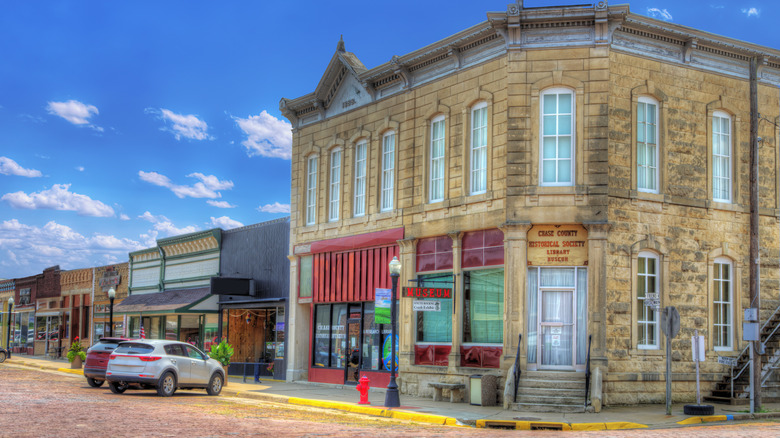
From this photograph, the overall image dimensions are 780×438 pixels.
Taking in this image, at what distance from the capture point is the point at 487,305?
76.7ft

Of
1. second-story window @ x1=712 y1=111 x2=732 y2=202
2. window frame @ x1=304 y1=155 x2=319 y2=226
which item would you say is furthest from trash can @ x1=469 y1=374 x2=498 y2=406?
window frame @ x1=304 y1=155 x2=319 y2=226

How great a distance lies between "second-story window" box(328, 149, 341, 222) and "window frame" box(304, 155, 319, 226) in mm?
972

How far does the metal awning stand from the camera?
37.4 metres

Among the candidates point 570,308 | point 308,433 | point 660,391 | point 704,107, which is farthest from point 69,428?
point 704,107

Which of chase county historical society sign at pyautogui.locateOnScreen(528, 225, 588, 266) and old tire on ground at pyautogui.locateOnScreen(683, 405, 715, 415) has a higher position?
chase county historical society sign at pyautogui.locateOnScreen(528, 225, 588, 266)

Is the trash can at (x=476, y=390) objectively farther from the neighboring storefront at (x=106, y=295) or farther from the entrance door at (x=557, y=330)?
the neighboring storefront at (x=106, y=295)

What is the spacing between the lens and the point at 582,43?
22.3 meters

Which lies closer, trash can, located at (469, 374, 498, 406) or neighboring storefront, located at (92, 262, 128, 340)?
trash can, located at (469, 374, 498, 406)

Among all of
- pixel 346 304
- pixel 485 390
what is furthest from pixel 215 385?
pixel 485 390

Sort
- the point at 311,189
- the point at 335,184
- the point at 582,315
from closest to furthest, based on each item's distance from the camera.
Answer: the point at 582,315 < the point at 335,184 < the point at 311,189

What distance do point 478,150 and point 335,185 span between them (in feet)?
26.1

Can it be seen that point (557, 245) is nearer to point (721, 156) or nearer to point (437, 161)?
point (437, 161)

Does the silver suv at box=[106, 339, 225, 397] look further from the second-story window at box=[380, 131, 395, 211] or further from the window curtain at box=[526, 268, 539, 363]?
the window curtain at box=[526, 268, 539, 363]

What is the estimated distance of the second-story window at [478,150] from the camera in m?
23.9
